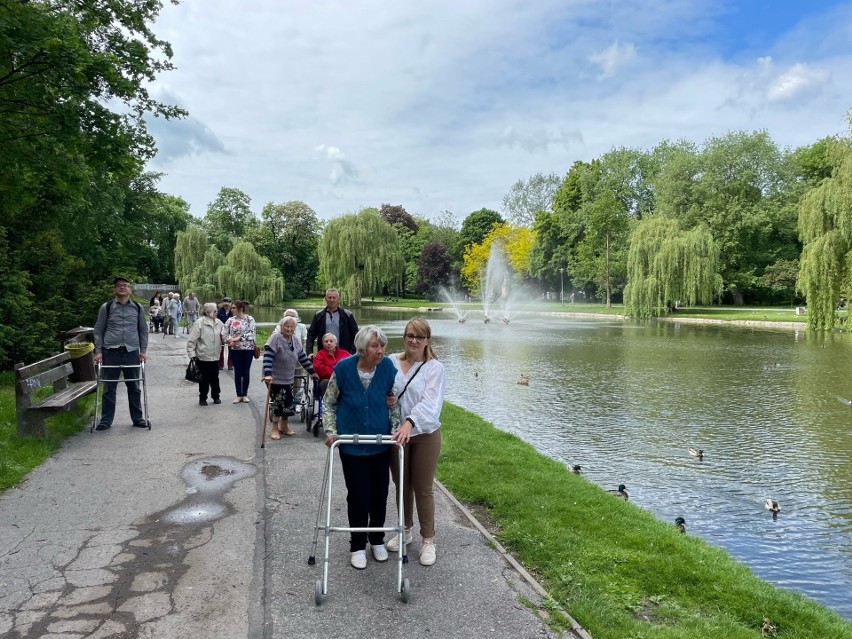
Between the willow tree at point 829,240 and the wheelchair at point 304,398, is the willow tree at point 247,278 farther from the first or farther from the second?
the wheelchair at point 304,398

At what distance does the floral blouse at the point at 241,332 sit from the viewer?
389 inches

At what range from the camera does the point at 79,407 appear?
952 centimetres

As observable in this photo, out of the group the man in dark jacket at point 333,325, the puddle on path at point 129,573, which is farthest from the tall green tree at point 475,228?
the puddle on path at point 129,573

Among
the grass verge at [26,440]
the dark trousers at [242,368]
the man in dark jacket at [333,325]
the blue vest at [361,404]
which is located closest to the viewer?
the blue vest at [361,404]

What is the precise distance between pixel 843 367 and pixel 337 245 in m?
42.5

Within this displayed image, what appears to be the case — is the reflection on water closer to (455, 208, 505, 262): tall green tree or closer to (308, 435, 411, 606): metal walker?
(308, 435, 411, 606): metal walker

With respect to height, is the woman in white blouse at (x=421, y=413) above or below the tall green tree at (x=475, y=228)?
below

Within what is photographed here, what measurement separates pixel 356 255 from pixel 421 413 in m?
52.3

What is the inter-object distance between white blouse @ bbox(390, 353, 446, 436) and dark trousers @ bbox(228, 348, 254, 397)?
6293 millimetres

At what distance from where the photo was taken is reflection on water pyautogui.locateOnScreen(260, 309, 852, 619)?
314 inches

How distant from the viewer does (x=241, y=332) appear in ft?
32.5

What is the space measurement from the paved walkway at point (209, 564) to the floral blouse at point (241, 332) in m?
2.89

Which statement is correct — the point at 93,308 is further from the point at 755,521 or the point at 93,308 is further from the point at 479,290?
the point at 479,290

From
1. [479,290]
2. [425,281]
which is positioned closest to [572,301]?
[479,290]
